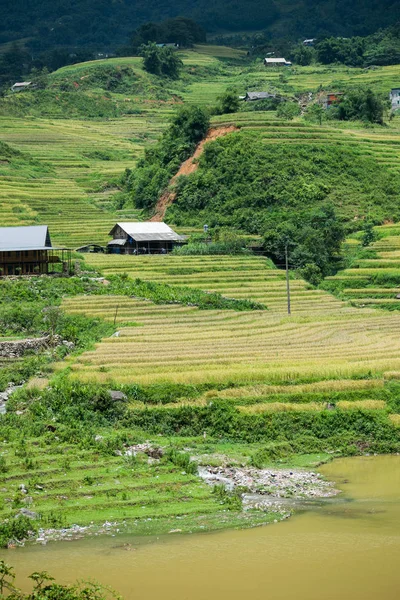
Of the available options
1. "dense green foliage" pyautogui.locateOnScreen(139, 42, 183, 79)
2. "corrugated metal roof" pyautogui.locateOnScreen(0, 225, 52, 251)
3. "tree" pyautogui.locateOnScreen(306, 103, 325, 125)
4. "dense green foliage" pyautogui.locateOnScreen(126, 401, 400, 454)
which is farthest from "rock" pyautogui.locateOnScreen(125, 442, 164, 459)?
"dense green foliage" pyautogui.locateOnScreen(139, 42, 183, 79)

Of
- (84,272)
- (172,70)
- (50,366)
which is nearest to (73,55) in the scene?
(172,70)

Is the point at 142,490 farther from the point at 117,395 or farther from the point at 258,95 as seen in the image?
the point at 258,95

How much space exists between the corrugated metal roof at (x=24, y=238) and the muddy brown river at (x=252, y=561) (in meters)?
31.0

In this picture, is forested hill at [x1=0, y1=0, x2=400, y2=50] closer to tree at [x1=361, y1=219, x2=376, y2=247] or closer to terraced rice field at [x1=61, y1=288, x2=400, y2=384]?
tree at [x1=361, y1=219, x2=376, y2=247]

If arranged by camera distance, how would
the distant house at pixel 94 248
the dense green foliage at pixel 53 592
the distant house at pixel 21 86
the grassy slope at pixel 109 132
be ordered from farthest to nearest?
1. the distant house at pixel 21 86
2. the grassy slope at pixel 109 132
3. the distant house at pixel 94 248
4. the dense green foliage at pixel 53 592

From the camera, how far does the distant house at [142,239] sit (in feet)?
200

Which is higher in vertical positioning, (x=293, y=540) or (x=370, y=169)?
(x=370, y=169)

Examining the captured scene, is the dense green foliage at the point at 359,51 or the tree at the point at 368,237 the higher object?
the dense green foliage at the point at 359,51

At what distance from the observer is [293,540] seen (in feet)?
75.1

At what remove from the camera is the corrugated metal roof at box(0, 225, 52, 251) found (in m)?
52.8

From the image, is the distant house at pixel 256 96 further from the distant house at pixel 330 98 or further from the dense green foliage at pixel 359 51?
the dense green foliage at pixel 359 51

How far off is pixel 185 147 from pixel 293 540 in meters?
54.4

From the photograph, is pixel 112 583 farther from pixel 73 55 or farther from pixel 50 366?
pixel 73 55

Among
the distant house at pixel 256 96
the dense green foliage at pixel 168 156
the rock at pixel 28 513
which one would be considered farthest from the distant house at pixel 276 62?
the rock at pixel 28 513
